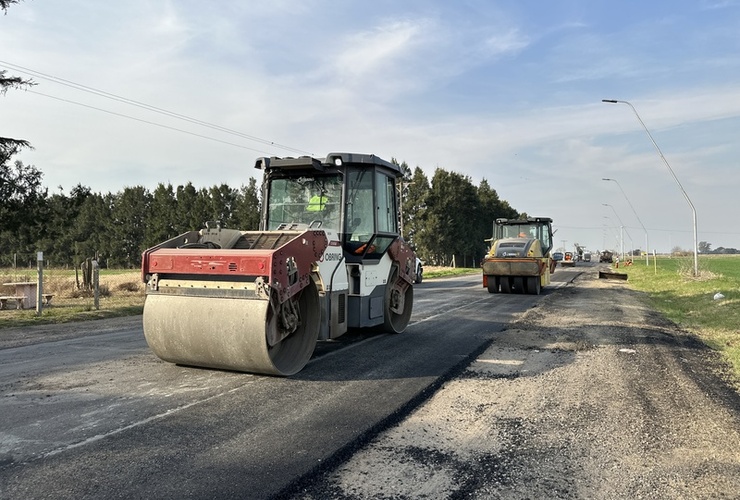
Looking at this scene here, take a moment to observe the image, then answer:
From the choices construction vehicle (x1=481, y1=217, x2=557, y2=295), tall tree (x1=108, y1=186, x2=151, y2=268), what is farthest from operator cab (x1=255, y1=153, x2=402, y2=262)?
tall tree (x1=108, y1=186, x2=151, y2=268)

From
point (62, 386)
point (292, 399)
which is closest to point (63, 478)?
point (292, 399)

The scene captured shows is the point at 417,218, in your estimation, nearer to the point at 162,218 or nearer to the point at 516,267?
the point at 162,218

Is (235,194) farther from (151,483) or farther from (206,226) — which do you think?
(151,483)

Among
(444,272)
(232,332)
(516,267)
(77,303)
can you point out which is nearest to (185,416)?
(232,332)

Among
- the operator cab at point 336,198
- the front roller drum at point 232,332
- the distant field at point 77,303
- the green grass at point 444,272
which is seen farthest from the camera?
the green grass at point 444,272

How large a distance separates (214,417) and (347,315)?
10.4 ft

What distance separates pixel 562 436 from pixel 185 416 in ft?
10.5

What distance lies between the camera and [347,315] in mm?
7336

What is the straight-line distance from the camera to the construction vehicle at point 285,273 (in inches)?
213

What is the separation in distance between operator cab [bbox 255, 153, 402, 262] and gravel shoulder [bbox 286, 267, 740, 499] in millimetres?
2511

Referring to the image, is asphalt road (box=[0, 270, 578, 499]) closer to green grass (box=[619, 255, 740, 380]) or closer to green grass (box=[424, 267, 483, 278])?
green grass (box=[619, 255, 740, 380])

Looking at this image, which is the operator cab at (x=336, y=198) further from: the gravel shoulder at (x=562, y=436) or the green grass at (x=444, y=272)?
the green grass at (x=444, y=272)

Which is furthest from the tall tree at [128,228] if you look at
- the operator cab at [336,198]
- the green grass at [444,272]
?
the operator cab at [336,198]

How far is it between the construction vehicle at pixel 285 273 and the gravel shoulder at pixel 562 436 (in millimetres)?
1874
